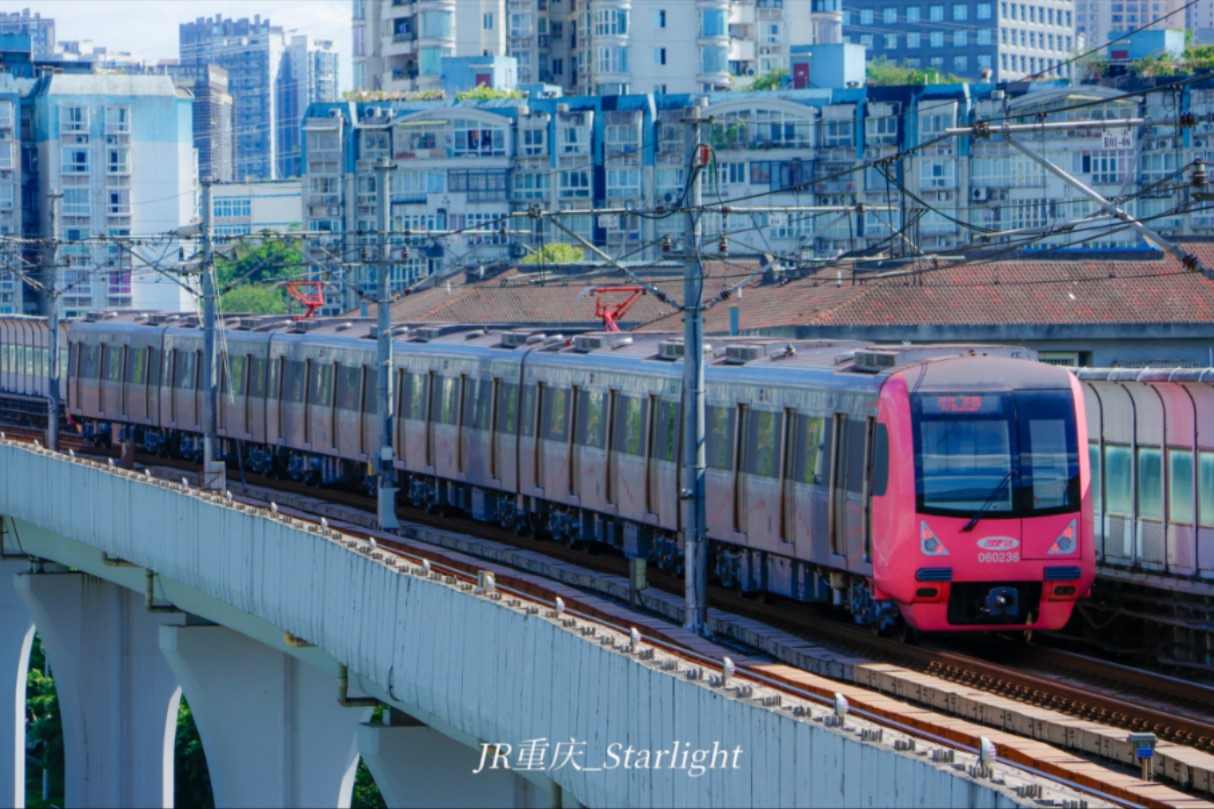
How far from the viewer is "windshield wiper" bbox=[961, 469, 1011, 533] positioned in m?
18.5

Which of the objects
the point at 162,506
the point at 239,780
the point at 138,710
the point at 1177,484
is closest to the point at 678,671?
the point at 1177,484

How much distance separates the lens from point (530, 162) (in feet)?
326

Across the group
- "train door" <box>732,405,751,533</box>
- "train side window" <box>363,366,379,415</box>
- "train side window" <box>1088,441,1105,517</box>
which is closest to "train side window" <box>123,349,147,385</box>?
"train side window" <box>363,366,379,415</box>

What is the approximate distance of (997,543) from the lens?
730 inches

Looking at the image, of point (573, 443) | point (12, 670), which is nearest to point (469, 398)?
point (573, 443)

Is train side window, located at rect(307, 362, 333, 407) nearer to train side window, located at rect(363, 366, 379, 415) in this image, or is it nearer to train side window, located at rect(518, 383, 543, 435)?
train side window, located at rect(363, 366, 379, 415)

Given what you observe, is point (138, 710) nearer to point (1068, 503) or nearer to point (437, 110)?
point (1068, 503)

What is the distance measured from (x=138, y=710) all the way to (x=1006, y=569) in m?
22.1

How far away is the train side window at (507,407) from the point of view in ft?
95.3

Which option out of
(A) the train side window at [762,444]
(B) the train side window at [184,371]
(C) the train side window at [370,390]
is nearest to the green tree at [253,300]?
(B) the train side window at [184,371]

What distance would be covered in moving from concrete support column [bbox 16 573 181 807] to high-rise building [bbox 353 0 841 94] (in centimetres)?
8082

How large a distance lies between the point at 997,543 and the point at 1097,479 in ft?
10.5

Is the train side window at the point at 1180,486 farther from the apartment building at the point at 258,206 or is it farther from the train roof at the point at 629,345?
the apartment building at the point at 258,206

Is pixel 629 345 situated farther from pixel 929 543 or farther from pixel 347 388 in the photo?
pixel 929 543
